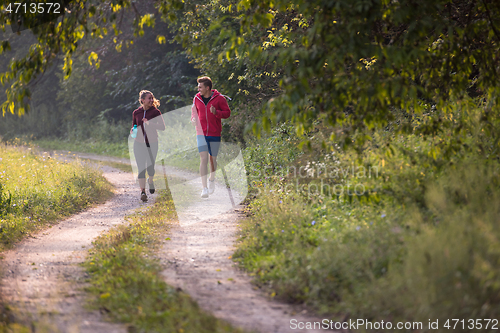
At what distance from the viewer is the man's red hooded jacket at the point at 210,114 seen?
325 inches

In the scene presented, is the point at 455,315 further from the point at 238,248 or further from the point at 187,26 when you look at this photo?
the point at 187,26

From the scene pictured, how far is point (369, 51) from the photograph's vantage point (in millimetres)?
4148

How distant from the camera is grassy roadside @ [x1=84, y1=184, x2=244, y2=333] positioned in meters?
3.53

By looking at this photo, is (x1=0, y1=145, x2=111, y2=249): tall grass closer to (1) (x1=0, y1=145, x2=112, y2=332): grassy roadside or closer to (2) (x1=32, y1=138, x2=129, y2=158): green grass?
(1) (x1=0, y1=145, x2=112, y2=332): grassy roadside

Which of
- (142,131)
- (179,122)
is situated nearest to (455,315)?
(142,131)

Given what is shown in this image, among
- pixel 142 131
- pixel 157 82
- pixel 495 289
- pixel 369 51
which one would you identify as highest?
pixel 157 82

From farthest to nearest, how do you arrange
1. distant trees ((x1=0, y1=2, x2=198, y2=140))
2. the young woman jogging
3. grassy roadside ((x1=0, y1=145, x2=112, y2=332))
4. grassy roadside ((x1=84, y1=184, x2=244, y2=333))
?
distant trees ((x1=0, y1=2, x2=198, y2=140)), the young woman jogging, grassy roadside ((x1=0, y1=145, x2=112, y2=332)), grassy roadside ((x1=84, y1=184, x2=244, y2=333))

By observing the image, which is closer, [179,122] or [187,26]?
[187,26]

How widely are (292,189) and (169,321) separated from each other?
433cm

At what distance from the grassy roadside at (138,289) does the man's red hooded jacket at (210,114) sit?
99.1 inches

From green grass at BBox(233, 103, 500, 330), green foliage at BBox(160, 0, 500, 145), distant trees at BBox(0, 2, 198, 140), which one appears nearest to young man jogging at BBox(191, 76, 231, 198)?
green grass at BBox(233, 103, 500, 330)

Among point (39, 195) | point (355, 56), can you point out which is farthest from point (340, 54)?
point (39, 195)

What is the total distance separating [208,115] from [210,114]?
4 centimetres

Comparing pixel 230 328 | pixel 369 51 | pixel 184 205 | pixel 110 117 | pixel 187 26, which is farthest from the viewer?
pixel 110 117
